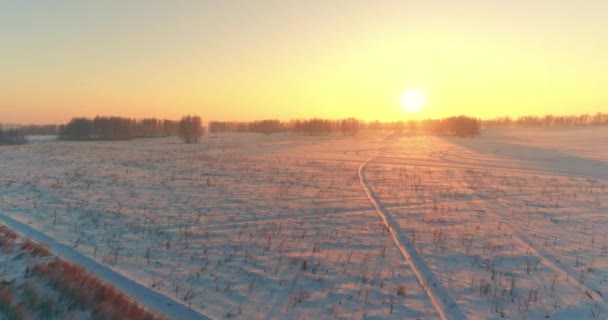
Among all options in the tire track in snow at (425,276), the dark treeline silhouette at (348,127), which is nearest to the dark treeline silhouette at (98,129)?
the dark treeline silhouette at (348,127)

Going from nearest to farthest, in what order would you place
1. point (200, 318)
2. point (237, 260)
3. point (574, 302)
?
point (200, 318), point (574, 302), point (237, 260)

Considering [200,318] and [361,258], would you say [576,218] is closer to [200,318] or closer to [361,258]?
[361,258]

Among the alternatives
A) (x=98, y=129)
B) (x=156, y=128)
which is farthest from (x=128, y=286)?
(x=156, y=128)

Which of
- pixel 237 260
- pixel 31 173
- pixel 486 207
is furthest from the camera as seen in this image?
pixel 31 173

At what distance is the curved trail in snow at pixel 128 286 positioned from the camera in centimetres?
599

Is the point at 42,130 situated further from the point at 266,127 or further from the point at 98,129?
the point at 266,127

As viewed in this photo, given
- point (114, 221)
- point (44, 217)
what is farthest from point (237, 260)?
point (44, 217)

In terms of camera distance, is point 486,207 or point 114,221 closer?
point 114,221

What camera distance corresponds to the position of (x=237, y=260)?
8.21 m

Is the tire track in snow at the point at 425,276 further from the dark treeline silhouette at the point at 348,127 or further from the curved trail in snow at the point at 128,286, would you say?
→ the dark treeline silhouette at the point at 348,127

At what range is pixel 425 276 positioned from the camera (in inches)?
297

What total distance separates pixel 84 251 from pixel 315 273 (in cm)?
598

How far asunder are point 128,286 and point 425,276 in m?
6.34

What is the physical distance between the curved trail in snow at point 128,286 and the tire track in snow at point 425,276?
14.3 feet
